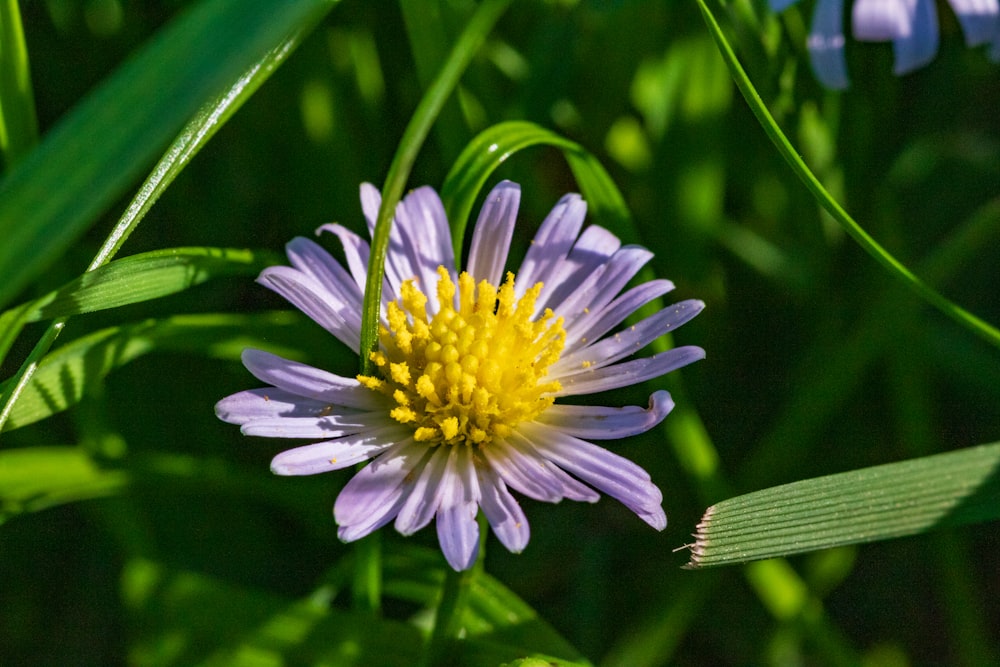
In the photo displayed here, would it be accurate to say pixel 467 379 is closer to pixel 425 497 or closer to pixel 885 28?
pixel 425 497

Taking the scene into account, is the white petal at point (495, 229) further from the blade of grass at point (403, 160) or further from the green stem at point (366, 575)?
the green stem at point (366, 575)

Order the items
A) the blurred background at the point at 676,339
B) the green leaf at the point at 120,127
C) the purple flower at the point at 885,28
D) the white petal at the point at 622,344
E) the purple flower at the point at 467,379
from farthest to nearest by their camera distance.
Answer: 1. the blurred background at the point at 676,339
2. the purple flower at the point at 885,28
3. the white petal at the point at 622,344
4. the purple flower at the point at 467,379
5. the green leaf at the point at 120,127

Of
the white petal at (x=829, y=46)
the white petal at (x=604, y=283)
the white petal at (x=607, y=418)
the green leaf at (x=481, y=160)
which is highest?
the white petal at (x=829, y=46)

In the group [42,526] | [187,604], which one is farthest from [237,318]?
[42,526]

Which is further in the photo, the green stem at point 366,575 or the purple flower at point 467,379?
the green stem at point 366,575

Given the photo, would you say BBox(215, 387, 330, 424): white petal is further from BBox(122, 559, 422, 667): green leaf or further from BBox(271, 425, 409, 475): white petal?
BBox(122, 559, 422, 667): green leaf

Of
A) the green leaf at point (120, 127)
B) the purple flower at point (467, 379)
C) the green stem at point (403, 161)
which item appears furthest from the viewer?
the purple flower at point (467, 379)

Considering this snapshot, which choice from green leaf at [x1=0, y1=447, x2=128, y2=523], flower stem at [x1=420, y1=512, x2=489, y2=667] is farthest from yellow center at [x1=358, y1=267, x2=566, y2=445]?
green leaf at [x1=0, y1=447, x2=128, y2=523]

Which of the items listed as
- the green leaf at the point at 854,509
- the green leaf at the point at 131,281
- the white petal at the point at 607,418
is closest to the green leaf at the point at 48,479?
the green leaf at the point at 131,281
